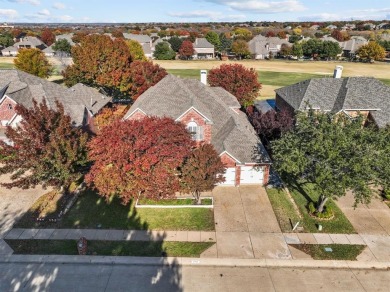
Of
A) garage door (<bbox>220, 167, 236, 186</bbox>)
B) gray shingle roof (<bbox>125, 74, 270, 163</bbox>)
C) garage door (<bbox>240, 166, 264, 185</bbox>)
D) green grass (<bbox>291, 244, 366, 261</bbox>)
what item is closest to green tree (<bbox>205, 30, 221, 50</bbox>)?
gray shingle roof (<bbox>125, 74, 270, 163</bbox>)

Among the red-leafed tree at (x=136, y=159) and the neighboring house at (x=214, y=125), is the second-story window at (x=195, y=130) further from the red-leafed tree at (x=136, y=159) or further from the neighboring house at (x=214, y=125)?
the red-leafed tree at (x=136, y=159)

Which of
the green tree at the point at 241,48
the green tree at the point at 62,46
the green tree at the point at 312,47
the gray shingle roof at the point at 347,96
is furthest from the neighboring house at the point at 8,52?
the gray shingle roof at the point at 347,96

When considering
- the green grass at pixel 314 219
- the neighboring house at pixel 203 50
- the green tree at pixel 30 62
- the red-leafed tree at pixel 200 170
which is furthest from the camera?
the neighboring house at pixel 203 50

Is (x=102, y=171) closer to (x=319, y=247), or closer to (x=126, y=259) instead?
(x=126, y=259)

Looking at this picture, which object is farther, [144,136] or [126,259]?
[144,136]

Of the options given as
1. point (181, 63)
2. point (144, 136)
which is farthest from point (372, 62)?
point (144, 136)

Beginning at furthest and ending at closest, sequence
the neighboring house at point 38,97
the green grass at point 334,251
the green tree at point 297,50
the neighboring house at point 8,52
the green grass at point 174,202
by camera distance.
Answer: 1. the neighboring house at point 8,52
2. the green tree at point 297,50
3. the neighboring house at point 38,97
4. the green grass at point 174,202
5. the green grass at point 334,251

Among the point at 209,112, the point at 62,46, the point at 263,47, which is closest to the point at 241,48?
the point at 263,47

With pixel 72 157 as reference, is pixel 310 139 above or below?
above
